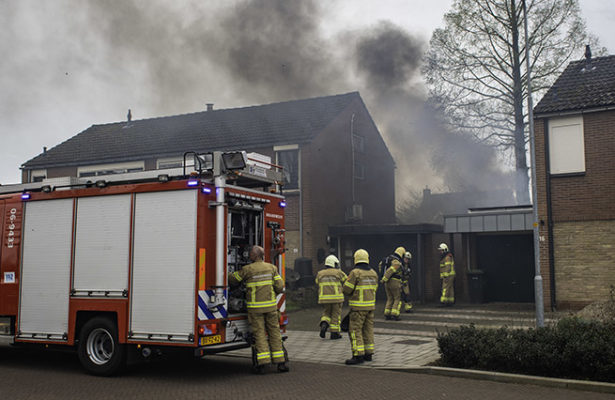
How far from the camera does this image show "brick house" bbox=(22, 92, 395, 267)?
2312 centimetres

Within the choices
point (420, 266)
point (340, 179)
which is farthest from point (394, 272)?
point (340, 179)

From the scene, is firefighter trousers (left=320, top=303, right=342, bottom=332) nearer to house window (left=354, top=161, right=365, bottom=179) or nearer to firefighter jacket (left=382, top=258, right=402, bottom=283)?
firefighter jacket (left=382, top=258, right=402, bottom=283)

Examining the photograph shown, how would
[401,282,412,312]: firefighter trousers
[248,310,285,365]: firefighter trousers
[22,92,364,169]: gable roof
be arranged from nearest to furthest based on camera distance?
[248,310,285,365]: firefighter trousers < [401,282,412,312]: firefighter trousers < [22,92,364,169]: gable roof

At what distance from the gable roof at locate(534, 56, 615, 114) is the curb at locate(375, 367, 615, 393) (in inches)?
405

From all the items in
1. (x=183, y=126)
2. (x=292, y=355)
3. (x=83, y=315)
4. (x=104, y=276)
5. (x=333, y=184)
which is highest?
(x=183, y=126)

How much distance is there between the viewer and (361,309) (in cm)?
928

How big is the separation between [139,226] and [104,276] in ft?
2.92

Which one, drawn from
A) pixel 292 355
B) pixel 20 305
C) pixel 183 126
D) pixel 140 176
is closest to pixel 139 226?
pixel 140 176

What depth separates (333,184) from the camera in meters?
24.6

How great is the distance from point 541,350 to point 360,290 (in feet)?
8.80

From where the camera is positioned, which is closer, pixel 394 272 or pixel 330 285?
pixel 330 285

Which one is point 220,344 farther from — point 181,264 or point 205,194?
point 205,194

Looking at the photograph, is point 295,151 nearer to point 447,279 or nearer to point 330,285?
point 447,279

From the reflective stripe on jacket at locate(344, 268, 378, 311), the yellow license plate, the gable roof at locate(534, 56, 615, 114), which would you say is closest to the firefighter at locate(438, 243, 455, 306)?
the gable roof at locate(534, 56, 615, 114)
